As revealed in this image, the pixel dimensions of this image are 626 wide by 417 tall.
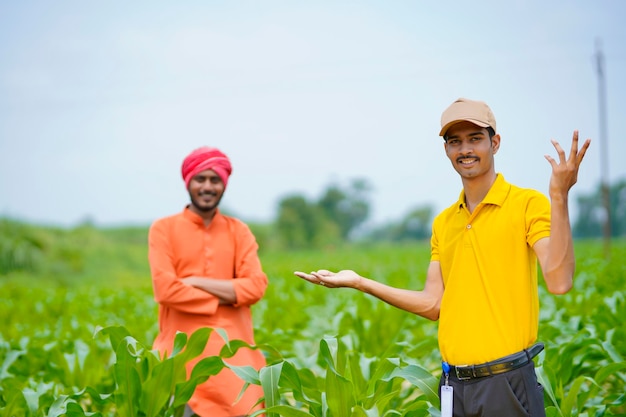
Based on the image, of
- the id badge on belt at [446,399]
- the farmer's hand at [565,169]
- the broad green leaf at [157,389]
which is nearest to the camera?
the farmer's hand at [565,169]

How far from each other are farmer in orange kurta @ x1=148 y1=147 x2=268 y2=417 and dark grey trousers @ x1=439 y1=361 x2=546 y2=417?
1.53 m

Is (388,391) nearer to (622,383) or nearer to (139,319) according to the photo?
(622,383)

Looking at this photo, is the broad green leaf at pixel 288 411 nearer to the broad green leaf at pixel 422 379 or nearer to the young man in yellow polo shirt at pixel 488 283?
the broad green leaf at pixel 422 379

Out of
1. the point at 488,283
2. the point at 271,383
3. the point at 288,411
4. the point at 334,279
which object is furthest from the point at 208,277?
the point at 488,283

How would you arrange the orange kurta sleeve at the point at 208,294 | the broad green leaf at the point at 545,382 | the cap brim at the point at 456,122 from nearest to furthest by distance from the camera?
the cap brim at the point at 456,122 < the broad green leaf at the point at 545,382 < the orange kurta sleeve at the point at 208,294

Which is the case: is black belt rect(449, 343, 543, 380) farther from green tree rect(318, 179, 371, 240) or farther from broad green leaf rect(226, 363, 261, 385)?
green tree rect(318, 179, 371, 240)

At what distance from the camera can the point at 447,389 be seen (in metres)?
2.51

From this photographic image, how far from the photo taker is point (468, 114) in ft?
7.89

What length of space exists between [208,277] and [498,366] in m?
1.95

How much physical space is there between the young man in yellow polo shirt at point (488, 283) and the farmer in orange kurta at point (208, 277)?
1.42 meters

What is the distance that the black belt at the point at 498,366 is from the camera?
2.39 metres

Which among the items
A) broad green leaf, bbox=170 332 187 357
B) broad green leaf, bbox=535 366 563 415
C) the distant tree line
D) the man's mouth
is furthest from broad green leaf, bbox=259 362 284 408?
the distant tree line

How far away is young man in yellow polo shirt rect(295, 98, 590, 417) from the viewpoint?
2.39 m

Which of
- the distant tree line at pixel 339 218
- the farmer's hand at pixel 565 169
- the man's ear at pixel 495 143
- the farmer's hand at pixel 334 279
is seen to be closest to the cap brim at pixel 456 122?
the man's ear at pixel 495 143
